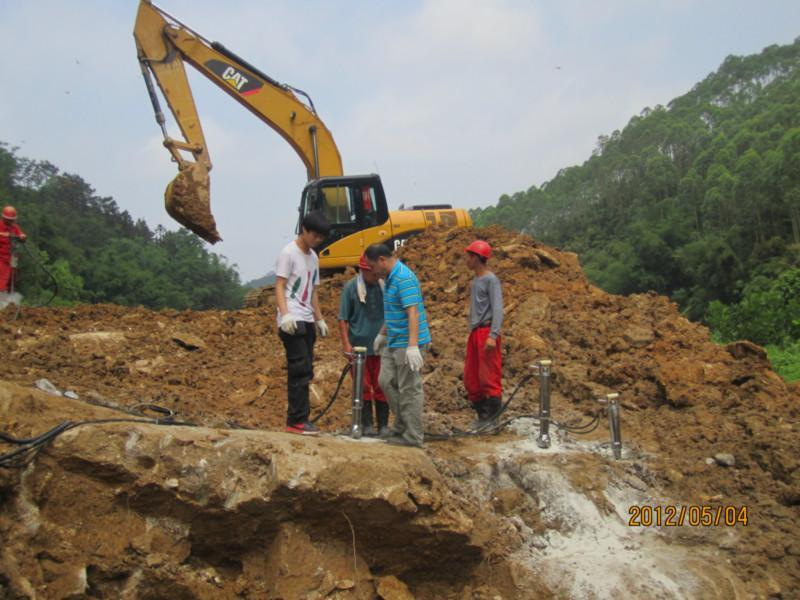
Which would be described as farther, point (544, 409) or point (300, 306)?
point (544, 409)

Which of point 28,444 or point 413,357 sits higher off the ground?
point 413,357

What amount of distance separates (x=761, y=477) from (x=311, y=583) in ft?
11.5

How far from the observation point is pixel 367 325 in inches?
202

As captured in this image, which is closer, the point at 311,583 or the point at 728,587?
the point at 311,583

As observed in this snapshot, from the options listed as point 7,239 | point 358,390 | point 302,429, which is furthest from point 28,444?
point 7,239

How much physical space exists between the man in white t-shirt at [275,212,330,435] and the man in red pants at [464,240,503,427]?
4.74 ft

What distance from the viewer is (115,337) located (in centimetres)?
845

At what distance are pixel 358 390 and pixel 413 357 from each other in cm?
58

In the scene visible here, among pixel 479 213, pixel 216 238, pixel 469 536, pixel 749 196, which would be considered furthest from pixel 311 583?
pixel 479 213

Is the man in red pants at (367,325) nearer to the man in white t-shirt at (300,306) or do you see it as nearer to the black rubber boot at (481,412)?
the man in white t-shirt at (300,306)

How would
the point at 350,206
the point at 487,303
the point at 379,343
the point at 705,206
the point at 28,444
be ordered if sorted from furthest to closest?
the point at 705,206 → the point at 350,206 → the point at 487,303 → the point at 379,343 → the point at 28,444

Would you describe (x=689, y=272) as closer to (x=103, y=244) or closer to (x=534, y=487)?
(x=103, y=244)

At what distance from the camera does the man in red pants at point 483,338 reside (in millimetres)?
5508
